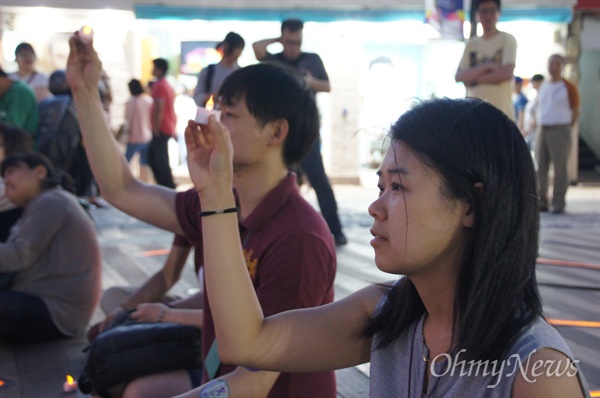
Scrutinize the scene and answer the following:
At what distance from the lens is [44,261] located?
4.46m

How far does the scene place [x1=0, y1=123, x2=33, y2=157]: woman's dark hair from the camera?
556cm

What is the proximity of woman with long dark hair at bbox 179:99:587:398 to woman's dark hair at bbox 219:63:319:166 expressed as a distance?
34.1 inches

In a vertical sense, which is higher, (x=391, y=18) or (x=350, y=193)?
(x=391, y=18)

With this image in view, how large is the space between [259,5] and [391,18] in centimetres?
244

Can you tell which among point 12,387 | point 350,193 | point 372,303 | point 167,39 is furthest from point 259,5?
point 372,303

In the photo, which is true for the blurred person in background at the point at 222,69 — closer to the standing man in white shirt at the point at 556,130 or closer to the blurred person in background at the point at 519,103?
the standing man in white shirt at the point at 556,130

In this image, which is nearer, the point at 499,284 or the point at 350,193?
the point at 499,284

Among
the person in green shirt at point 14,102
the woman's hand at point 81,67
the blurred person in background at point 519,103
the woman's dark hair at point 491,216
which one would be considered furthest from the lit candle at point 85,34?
the blurred person in background at point 519,103

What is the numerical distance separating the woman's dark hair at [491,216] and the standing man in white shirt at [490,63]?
4.92 meters

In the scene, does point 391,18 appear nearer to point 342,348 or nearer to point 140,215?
point 140,215

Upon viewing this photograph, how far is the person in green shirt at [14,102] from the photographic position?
738 centimetres

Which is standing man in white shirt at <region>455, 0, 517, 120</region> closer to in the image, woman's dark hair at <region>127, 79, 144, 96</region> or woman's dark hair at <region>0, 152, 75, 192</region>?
woman's dark hair at <region>0, 152, 75, 192</region>

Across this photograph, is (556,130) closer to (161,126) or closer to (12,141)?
(161,126)

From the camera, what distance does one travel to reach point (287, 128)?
102 inches
